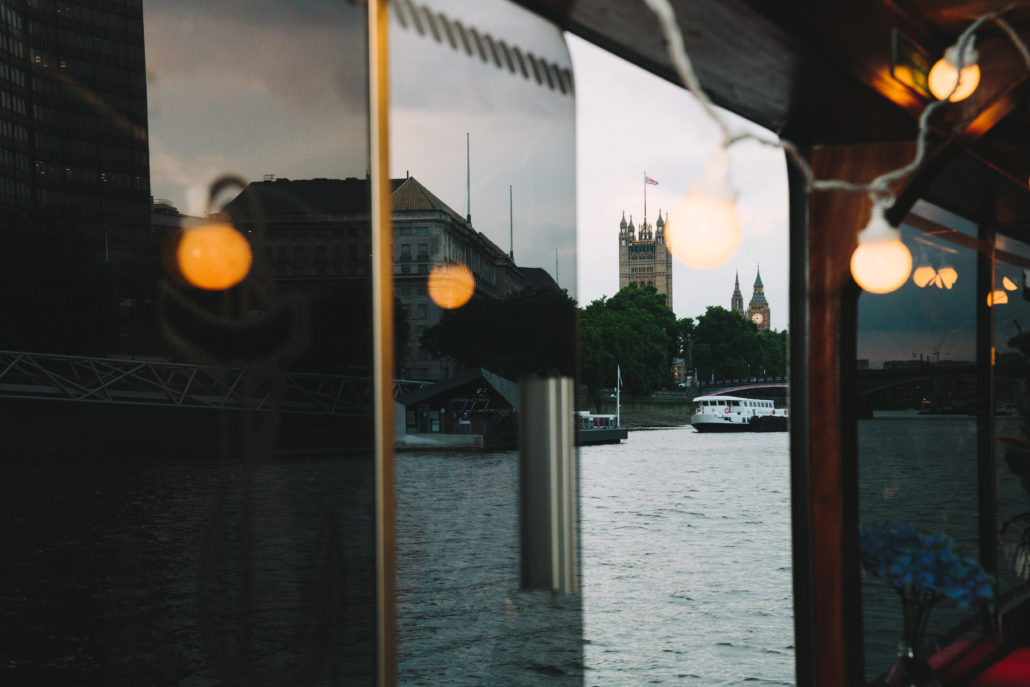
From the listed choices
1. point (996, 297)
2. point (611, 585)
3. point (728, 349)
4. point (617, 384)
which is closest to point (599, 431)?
point (617, 384)

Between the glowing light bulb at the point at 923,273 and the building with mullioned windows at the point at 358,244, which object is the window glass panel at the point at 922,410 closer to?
the glowing light bulb at the point at 923,273

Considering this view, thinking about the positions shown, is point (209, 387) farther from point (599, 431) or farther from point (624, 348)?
point (624, 348)

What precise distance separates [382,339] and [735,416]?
39716 millimetres

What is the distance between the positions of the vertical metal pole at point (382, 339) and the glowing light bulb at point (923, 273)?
227 cm

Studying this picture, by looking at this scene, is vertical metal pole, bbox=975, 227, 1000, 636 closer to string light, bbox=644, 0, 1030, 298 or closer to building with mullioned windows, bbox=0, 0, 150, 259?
string light, bbox=644, 0, 1030, 298

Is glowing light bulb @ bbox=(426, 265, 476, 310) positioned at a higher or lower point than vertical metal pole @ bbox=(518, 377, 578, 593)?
higher

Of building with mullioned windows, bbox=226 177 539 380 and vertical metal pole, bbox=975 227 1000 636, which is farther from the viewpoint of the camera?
vertical metal pole, bbox=975 227 1000 636

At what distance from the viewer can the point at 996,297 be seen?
3740 millimetres

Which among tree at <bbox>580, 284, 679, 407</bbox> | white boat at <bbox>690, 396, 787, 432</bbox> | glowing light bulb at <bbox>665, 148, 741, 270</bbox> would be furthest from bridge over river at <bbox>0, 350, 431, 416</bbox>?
white boat at <bbox>690, 396, 787, 432</bbox>

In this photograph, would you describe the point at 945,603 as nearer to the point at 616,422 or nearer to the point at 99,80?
the point at 99,80

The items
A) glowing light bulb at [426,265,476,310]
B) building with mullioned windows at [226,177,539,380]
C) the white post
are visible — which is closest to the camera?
building with mullioned windows at [226,177,539,380]

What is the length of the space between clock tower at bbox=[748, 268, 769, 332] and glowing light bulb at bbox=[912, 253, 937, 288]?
89.6m

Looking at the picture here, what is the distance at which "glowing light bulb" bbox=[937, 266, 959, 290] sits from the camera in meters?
3.35

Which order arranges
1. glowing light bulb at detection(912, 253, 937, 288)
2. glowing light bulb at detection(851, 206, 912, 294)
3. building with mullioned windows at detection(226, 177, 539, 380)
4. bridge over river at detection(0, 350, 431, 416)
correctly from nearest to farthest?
1. glowing light bulb at detection(851, 206, 912, 294)
2. building with mullioned windows at detection(226, 177, 539, 380)
3. bridge over river at detection(0, 350, 431, 416)
4. glowing light bulb at detection(912, 253, 937, 288)
